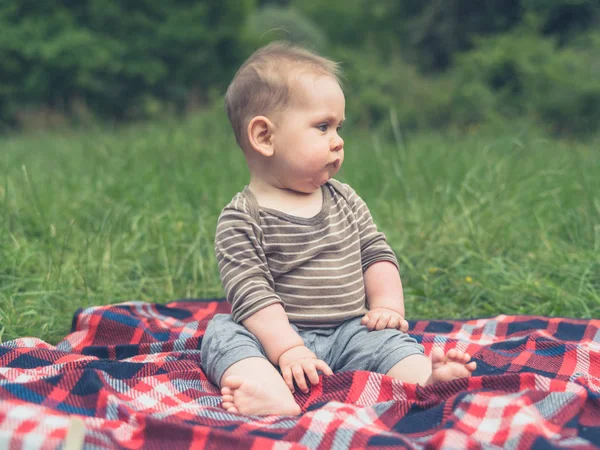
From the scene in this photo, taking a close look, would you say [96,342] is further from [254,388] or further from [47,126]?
[47,126]

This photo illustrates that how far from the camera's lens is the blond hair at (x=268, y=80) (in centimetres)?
205

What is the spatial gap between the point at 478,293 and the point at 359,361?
1029mm

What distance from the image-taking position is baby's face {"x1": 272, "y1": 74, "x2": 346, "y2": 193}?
80.6 inches

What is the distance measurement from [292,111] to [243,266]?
45cm

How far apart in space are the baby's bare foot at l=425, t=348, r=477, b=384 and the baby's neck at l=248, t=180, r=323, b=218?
1.93 feet

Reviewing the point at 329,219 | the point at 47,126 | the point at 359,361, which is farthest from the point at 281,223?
the point at 47,126

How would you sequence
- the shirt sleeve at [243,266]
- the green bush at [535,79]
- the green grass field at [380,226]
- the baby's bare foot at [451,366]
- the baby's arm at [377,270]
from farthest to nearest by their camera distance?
1. the green bush at [535,79]
2. the green grass field at [380,226]
3. the baby's arm at [377,270]
4. the shirt sleeve at [243,266]
5. the baby's bare foot at [451,366]

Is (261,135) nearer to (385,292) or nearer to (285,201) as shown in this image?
(285,201)

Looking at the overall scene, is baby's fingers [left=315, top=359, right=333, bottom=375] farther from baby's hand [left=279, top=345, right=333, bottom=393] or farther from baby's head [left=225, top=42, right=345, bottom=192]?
→ baby's head [left=225, top=42, right=345, bottom=192]

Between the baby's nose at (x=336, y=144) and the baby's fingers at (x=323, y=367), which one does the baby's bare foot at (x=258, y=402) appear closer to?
the baby's fingers at (x=323, y=367)

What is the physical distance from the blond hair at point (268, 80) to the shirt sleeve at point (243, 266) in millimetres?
256

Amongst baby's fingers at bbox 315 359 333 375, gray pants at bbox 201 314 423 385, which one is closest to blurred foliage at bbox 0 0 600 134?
gray pants at bbox 201 314 423 385

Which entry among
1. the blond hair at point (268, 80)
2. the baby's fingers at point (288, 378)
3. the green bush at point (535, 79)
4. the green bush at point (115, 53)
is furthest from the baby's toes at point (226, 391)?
the green bush at point (115, 53)

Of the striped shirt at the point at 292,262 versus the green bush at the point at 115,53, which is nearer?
the striped shirt at the point at 292,262
